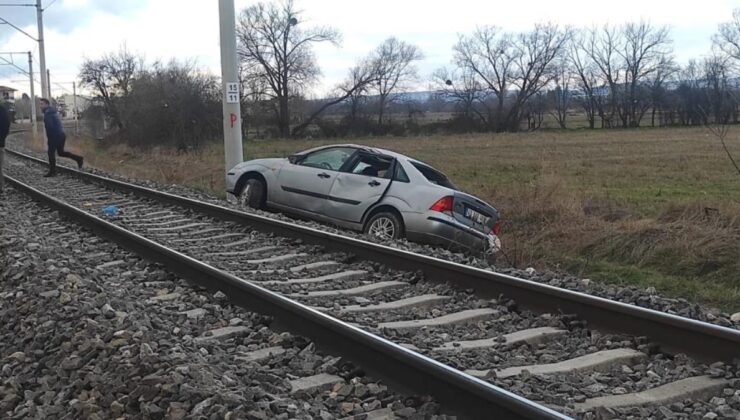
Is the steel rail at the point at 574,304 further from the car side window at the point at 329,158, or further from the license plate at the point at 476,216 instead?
the car side window at the point at 329,158

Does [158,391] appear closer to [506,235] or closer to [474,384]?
[474,384]

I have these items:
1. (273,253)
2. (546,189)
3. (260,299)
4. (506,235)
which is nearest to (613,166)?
(546,189)

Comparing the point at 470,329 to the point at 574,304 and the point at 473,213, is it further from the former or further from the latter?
the point at 473,213

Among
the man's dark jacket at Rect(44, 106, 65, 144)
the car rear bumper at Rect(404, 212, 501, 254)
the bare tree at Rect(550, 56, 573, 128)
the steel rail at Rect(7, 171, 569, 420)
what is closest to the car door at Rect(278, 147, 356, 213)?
the car rear bumper at Rect(404, 212, 501, 254)

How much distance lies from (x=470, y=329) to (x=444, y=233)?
443 cm

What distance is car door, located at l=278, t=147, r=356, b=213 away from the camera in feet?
37.3

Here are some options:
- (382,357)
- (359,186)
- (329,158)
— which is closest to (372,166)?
(359,186)

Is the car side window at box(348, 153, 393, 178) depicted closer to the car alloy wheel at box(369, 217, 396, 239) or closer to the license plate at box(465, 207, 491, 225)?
the car alloy wheel at box(369, 217, 396, 239)

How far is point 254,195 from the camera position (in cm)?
1258

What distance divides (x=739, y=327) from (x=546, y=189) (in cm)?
823

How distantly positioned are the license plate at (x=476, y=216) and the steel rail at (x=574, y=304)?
253 cm

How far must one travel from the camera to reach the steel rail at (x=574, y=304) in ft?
14.9

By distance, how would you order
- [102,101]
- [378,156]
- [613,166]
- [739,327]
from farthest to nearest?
[102,101], [613,166], [378,156], [739,327]

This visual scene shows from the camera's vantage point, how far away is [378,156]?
1105 cm
